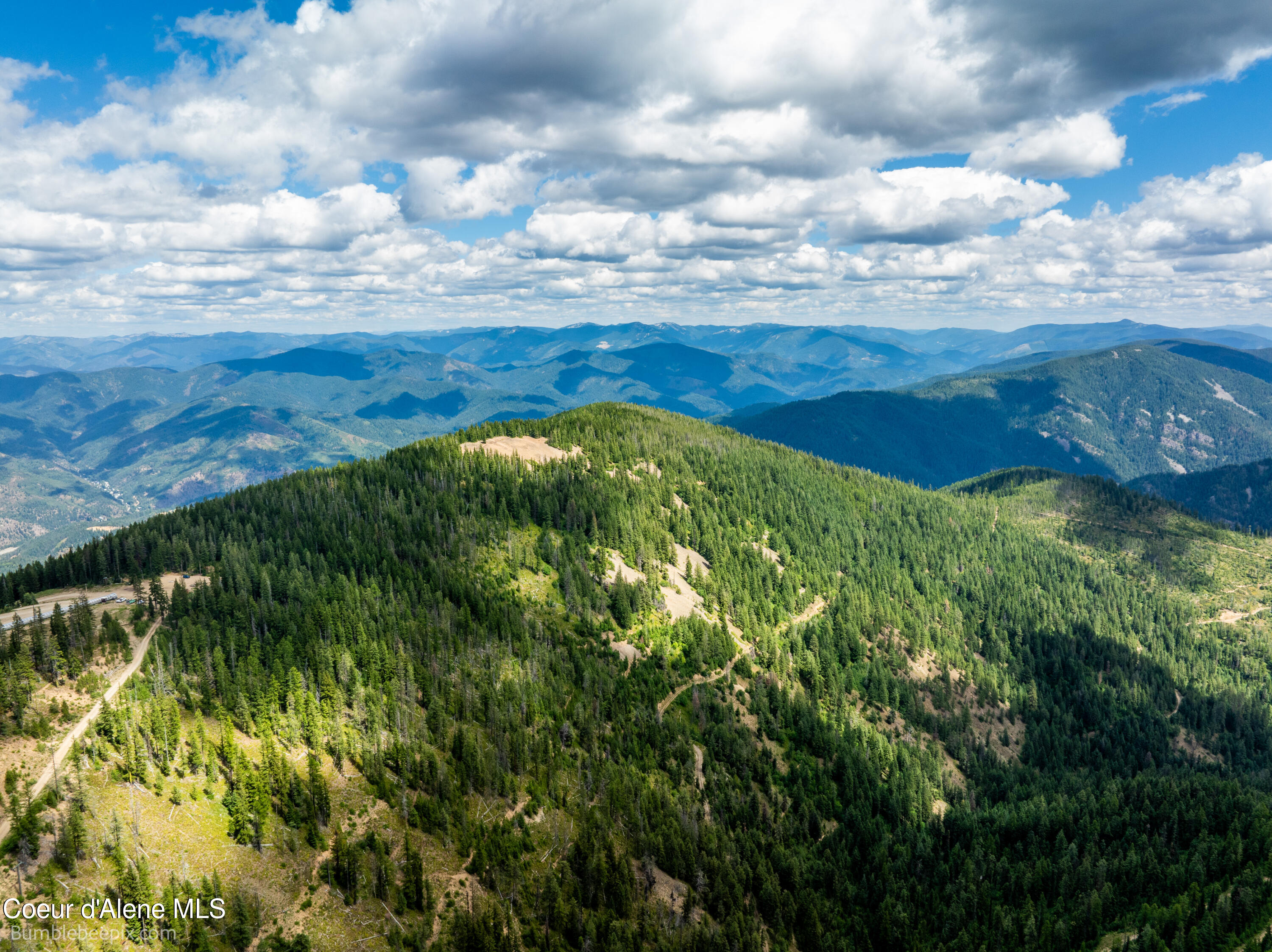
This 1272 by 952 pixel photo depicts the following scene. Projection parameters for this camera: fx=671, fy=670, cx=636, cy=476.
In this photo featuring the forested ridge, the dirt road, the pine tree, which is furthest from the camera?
the forested ridge

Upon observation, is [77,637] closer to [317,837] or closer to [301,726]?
[301,726]

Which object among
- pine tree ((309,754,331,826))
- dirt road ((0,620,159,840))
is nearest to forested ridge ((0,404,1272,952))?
pine tree ((309,754,331,826))

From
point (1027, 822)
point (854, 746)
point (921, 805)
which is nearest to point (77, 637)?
point (854, 746)

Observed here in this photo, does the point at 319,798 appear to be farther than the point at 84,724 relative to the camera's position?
Yes

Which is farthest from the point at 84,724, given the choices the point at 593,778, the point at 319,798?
the point at 593,778

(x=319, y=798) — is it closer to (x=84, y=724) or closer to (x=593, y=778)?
(x=84, y=724)

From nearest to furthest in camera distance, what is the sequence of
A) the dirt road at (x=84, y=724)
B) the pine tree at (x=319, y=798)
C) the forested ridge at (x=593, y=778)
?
the dirt road at (x=84, y=724) → the pine tree at (x=319, y=798) → the forested ridge at (x=593, y=778)

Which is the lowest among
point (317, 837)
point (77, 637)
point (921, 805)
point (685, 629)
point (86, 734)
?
point (921, 805)

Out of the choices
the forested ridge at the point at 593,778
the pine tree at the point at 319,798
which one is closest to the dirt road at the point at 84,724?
the forested ridge at the point at 593,778

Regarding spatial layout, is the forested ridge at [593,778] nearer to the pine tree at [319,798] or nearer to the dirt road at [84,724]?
the pine tree at [319,798]

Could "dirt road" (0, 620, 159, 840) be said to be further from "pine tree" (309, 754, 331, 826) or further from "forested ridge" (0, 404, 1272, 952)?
"pine tree" (309, 754, 331, 826)

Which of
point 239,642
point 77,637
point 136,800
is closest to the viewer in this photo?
point 136,800
